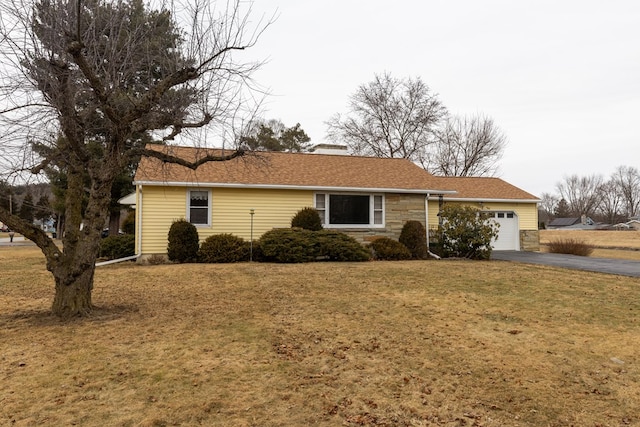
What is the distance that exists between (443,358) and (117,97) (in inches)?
257

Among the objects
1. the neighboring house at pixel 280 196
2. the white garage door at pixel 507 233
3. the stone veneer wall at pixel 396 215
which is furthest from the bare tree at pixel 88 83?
the white garage door at pixel 507 233

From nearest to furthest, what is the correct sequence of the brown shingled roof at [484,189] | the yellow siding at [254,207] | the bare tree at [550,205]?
the yellow siding at [254,207]
the brown shingled roof at [484,189]
the bare tree at [550,205]

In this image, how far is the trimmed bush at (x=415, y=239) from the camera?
15.5m

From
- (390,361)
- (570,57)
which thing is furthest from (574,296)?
(570,57)

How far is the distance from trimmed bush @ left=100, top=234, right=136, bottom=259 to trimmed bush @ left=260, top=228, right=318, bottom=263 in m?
4.98

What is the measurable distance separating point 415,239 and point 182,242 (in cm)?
828

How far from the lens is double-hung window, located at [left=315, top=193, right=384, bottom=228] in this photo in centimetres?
1573

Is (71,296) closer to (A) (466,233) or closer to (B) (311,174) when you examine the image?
(B) (311,174)

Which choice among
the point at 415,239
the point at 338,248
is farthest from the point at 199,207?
the point at 415,239

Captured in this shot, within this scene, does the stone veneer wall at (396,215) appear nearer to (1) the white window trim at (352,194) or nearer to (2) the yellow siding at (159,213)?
(1) the white window trim at (352,194)

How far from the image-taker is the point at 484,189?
829 inches

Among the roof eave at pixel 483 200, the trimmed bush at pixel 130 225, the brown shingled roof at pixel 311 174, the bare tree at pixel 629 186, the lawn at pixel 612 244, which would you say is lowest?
the lawn at pixel 612 244

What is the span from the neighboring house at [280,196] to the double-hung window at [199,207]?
3cm

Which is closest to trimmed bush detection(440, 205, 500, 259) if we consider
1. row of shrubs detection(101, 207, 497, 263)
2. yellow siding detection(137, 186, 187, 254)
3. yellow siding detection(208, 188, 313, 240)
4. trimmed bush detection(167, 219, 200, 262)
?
row of shrubs detection(101, 207, 497, 263)
